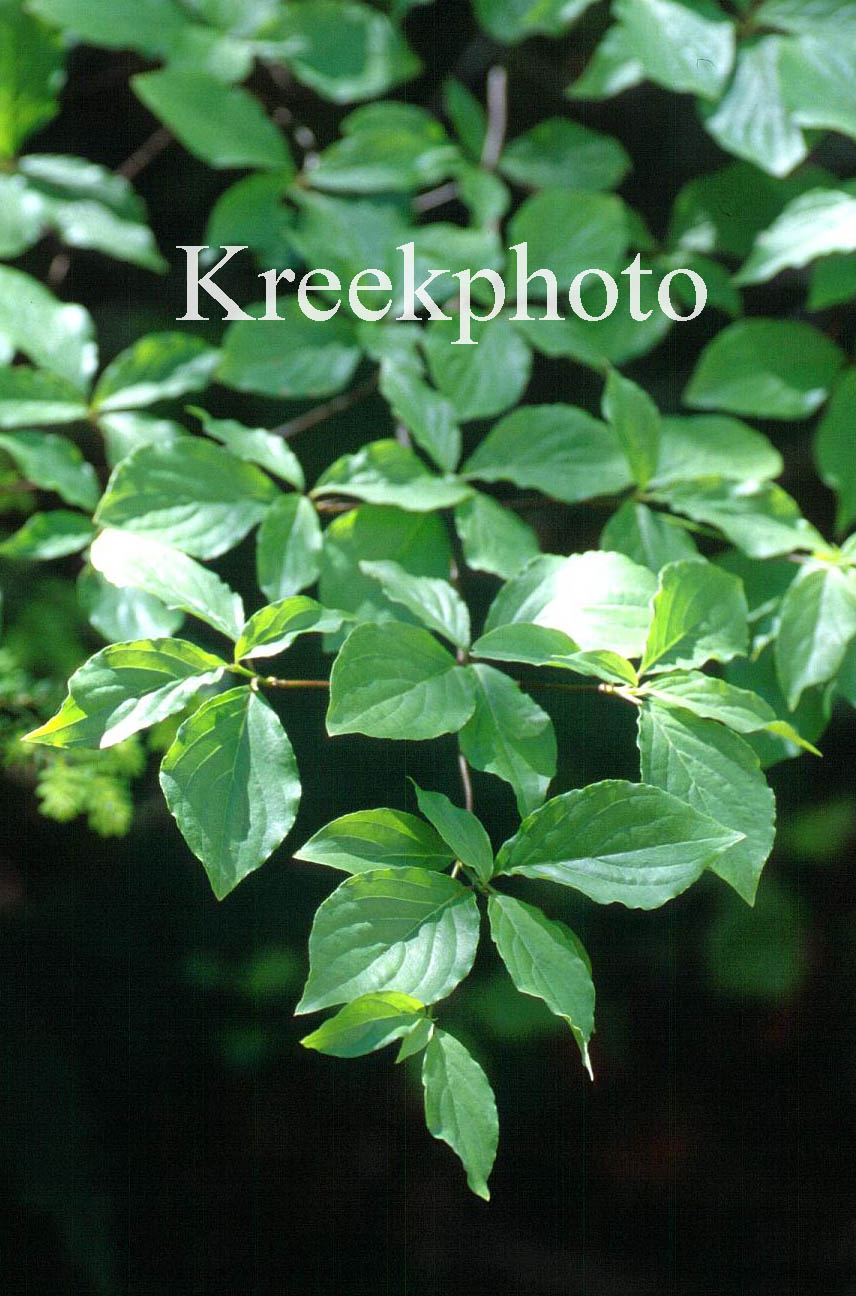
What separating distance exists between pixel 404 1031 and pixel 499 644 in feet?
0.85

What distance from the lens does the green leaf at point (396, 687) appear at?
64 centimetres

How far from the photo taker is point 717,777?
68 centimetres

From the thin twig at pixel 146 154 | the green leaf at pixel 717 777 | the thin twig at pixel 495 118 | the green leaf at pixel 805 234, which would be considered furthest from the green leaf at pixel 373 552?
the thin twig at pixel 146 154

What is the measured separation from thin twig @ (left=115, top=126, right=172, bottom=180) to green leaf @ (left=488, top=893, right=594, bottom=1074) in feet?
3.51

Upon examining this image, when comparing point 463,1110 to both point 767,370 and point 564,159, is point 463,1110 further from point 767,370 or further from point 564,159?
point 564,159

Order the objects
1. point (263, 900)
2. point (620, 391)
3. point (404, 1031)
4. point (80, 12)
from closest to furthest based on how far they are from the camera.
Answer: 1. point (404, 1031)
2. point (620, 391)
3. point (80, 12)
4. point (263, 900)

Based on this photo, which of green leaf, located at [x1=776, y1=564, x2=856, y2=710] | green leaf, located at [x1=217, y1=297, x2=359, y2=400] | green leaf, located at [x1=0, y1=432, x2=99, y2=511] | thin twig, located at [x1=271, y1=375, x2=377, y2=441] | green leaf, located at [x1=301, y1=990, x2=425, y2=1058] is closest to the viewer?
green leaf, located at [x1=301, y1=990, x2=425, y2=1058]

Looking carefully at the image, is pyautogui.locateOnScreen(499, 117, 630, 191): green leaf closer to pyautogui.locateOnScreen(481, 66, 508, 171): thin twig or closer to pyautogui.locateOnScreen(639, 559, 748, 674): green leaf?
pyautogui.locateOnScreen(481, 66, 508, 171): thin twig

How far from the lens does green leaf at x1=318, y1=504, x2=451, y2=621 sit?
2.74 feet

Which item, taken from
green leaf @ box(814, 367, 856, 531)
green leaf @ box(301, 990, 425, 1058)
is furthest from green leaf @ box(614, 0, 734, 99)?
green leaf @ box(301, 990, 425, 1058)

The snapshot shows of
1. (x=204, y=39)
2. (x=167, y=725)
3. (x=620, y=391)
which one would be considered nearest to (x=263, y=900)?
(x=167, y=725)

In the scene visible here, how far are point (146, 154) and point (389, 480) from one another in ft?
2.35

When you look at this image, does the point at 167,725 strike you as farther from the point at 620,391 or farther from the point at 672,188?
the point at 672,188

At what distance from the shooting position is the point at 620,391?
0.87m
